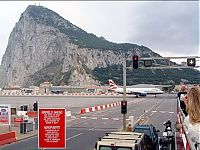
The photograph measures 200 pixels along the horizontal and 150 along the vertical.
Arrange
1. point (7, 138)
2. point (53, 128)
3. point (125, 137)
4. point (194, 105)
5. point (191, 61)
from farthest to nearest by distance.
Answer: point (191, 61) → point (7, 138) → point (125, 137) → point (53, 128) → point (194, 105)

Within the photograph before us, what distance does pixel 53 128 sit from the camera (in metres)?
12.1

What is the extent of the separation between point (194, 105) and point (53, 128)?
670cm

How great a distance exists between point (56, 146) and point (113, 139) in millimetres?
1958

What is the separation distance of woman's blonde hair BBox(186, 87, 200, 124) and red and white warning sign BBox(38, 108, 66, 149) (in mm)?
6324

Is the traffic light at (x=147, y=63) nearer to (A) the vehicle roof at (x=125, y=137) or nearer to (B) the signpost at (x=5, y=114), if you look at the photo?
(B) the signpost at (x=5, y=114)

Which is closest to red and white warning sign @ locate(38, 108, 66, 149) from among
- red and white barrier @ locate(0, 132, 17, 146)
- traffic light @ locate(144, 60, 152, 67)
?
red and white barrier @ locate(0, 132, 17, 146)

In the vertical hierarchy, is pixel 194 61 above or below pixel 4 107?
above

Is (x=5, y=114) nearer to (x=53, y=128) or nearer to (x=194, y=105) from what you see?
(x=53, y=128)

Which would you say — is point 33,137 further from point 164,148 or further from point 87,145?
point 164,148

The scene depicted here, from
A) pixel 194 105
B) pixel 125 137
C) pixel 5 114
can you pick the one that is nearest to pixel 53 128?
pixel 125 137

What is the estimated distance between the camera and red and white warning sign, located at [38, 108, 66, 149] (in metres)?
12.1

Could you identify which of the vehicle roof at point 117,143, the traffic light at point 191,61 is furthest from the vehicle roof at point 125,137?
the traffic light at point 191,61

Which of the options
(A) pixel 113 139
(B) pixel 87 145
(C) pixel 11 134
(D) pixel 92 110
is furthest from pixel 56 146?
(D) pixel 92 110

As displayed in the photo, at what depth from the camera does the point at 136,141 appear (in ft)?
42.9
